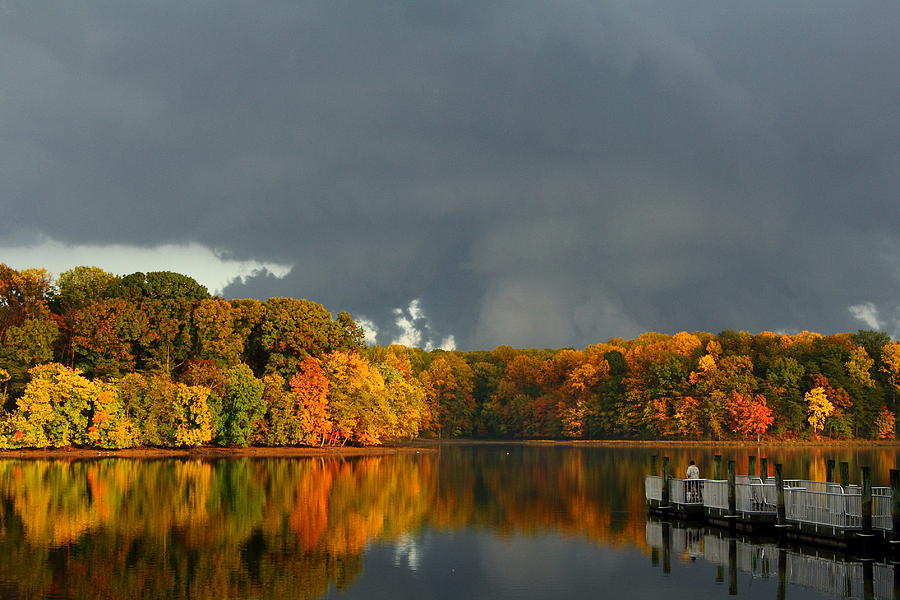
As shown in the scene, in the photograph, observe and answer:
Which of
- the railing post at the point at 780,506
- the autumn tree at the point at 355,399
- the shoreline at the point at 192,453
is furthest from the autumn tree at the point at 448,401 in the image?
the railing post at the point at 780,506

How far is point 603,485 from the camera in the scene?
52.8m

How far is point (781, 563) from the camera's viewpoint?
86.4 ft

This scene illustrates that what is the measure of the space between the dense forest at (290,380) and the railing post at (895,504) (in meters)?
63.2

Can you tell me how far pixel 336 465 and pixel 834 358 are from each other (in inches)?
3205

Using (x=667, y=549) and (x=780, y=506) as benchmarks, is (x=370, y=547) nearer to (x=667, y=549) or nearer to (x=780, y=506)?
(x=667, y=549)

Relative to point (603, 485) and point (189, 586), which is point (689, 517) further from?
point (189, 586)

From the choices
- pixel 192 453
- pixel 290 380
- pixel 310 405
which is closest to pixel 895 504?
pixel 192 453

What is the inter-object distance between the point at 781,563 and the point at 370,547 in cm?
1303

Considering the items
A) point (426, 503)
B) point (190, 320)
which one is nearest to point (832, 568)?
point (426, 503)

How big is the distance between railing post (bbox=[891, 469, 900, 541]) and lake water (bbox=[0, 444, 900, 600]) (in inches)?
42.3

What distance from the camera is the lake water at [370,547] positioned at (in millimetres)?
22750

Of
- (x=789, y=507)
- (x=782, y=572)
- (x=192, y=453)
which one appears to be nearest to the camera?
(x=782, y=572)

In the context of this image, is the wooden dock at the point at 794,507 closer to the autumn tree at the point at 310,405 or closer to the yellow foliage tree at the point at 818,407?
the autumn tree at the point at 310,405

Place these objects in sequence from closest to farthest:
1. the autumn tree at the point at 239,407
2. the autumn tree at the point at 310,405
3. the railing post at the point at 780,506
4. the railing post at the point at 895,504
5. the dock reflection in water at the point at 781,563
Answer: the dock reflection in water at the point at 781,563, the railing post at the point at 895,504, the railing post at the point at 780,506, the autumn tree at the point at 239,407, the autumn tree at the point at 310,405
